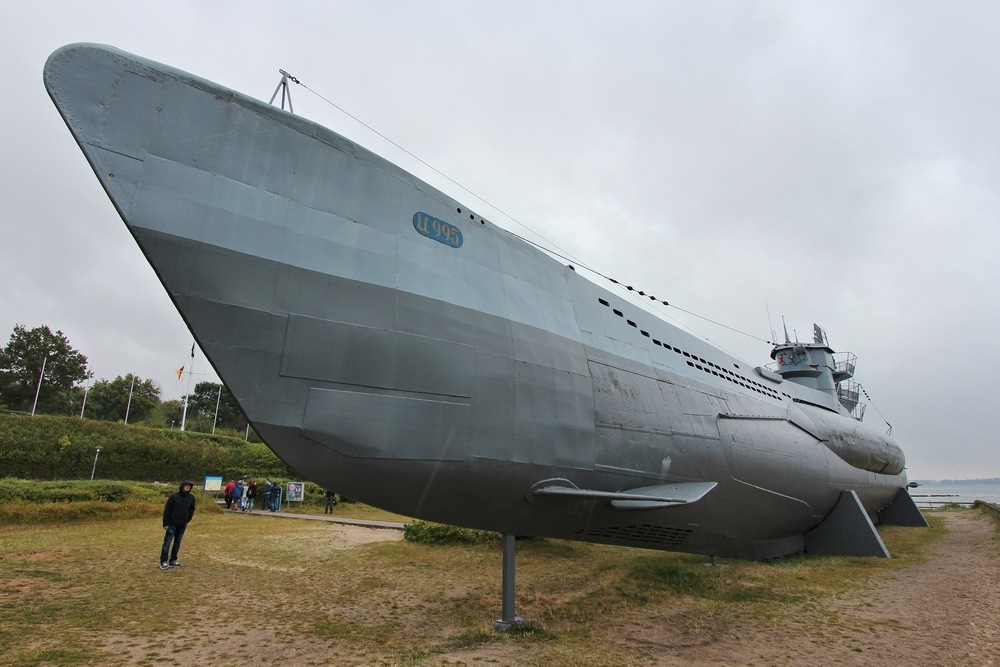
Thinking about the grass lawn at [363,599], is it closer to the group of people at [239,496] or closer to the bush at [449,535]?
the bush at [449,535]

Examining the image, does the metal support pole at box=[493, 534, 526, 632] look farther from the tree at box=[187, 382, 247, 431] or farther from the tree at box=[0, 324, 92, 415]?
the tree at box=[187, 382, 247, 431]

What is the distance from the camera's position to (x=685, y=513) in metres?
6.65

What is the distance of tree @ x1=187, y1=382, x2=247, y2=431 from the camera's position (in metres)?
62.4

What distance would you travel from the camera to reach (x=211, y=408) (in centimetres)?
6562

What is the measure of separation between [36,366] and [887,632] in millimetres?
60987

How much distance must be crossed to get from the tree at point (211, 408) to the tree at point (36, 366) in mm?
14262

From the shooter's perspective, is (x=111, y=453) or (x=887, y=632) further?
(x=111, y=453)

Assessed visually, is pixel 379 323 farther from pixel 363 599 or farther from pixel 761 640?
pixel 761 640

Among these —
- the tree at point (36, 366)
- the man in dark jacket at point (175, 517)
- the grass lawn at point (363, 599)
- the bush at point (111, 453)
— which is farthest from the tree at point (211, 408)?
the man in dark jacket at point (175, 517)

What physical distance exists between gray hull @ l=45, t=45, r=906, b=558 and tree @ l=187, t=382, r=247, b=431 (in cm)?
6390

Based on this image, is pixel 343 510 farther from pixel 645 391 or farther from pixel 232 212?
pixel 232 212

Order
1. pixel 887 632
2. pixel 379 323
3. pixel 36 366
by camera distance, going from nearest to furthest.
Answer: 1. pixel 379 323
2. pixel 887 632
3. pixel 36 366

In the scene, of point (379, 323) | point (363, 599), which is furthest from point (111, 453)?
point (379, 323)

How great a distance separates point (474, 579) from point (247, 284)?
Answer: 6232mm
